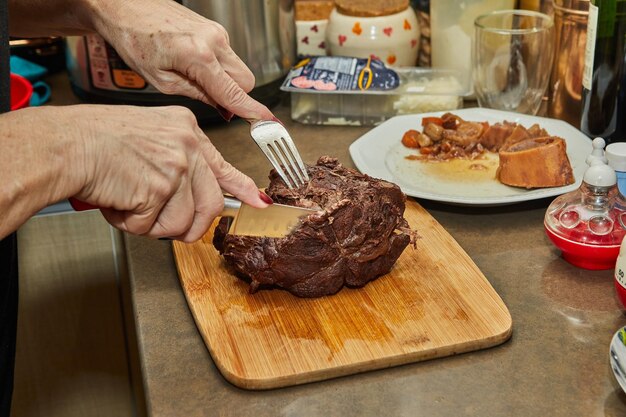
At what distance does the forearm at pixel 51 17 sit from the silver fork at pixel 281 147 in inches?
14.5

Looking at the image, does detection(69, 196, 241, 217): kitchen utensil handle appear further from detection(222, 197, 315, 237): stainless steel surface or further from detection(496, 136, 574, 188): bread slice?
detection(496, 136, 574, 188): bread slice

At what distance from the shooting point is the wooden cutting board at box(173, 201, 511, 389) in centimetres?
108

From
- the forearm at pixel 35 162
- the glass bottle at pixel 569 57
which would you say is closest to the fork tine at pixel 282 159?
the forearm at pixel 35 162

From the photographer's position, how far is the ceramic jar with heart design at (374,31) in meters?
2.04

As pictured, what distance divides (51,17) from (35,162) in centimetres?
64

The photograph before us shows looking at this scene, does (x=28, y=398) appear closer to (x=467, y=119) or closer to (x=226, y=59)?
(x=226, y=59)

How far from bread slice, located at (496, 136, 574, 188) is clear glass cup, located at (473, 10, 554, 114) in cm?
37

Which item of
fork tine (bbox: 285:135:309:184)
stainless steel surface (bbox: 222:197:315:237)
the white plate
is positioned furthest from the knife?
the white plate

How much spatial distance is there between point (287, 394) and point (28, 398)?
1.06m

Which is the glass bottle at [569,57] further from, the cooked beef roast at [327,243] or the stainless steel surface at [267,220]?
the stainless steel surface at [267,220]

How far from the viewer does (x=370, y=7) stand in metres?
A: 2.04

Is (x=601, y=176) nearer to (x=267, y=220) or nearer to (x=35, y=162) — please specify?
(x=267, y=220)

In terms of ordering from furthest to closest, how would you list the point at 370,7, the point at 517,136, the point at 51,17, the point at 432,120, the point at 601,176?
the point at 370,7 → the point at 432,120 → the point at 517,136 → the point at 51,17 → the point at 601,176

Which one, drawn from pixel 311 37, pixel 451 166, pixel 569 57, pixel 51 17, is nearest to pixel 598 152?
pixel 451 166
